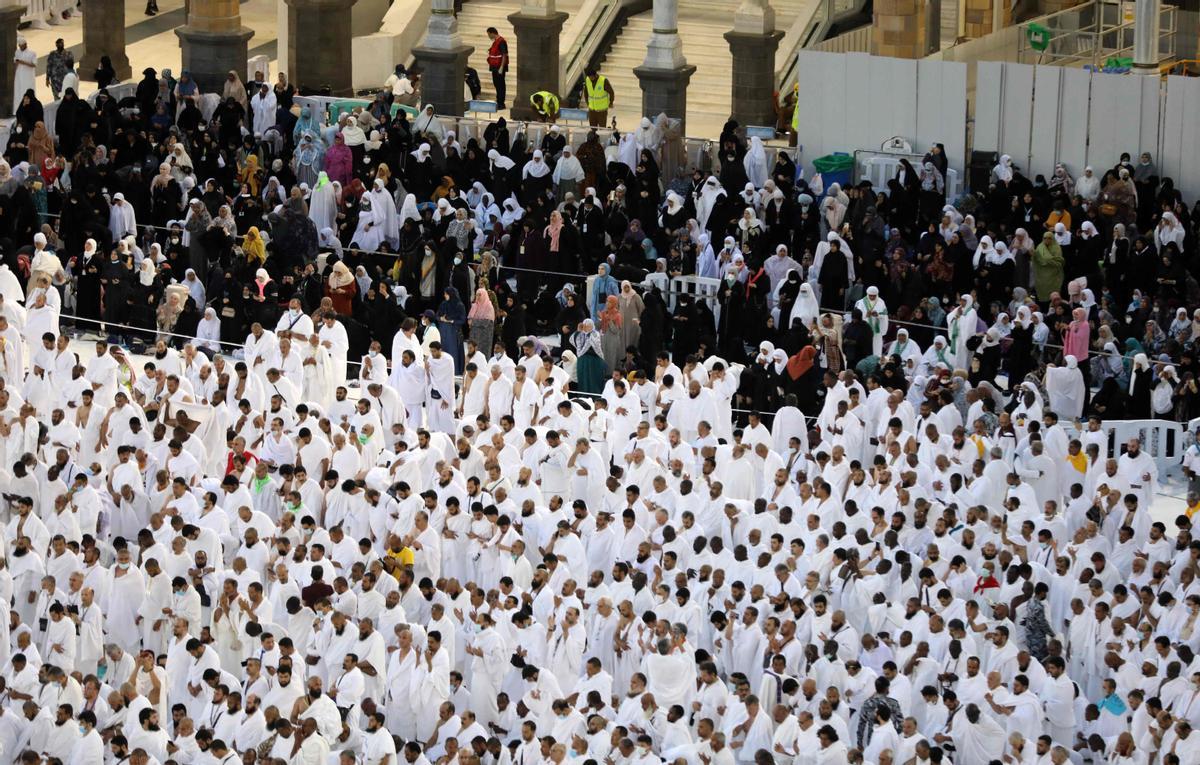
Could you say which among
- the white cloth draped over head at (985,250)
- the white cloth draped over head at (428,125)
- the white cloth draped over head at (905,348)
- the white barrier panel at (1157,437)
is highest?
the white cloth draped over head at (428,125)

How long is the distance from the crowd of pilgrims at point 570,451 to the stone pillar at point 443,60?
2.59 m

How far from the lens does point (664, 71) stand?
118 ft

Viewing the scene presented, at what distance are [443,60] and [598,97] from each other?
233 cm

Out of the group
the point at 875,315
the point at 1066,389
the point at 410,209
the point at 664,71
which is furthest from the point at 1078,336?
the point at 664,71

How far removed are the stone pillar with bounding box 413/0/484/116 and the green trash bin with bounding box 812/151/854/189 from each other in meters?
6.42

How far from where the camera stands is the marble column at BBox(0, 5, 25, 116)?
37.6 m

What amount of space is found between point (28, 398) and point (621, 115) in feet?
46.8

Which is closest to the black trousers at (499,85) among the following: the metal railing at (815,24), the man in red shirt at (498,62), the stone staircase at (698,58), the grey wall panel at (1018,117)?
the man in red shirt at (498,62)

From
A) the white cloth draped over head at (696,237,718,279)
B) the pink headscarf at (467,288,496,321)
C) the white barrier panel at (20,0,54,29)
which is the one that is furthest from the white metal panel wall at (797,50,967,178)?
the white barrier panel at (20,0,54,29)

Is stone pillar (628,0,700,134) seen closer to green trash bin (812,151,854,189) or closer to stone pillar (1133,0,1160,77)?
green trash bin (812,151,854,189)

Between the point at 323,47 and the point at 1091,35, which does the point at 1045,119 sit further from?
the point at 323,47

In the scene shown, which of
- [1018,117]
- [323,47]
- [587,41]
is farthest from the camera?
[587,41]

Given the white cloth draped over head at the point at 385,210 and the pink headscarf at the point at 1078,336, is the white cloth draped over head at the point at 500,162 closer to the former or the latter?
the white cloth draped over head at the point at 385,210

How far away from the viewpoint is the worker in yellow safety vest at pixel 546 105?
3722 centimetres
